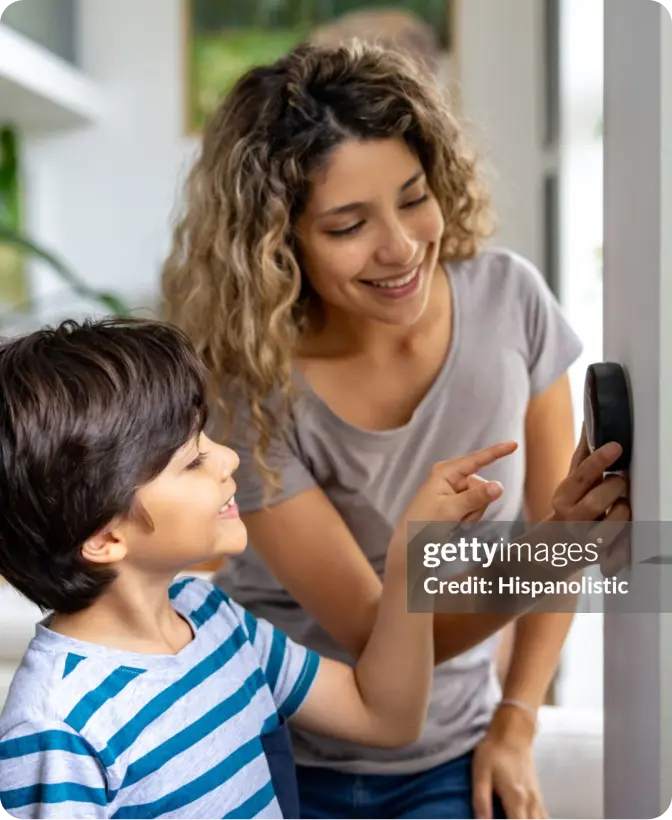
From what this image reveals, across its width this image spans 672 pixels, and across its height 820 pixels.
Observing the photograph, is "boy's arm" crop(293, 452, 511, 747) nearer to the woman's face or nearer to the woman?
the woman

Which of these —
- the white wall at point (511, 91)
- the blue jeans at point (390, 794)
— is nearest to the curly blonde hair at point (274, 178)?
the blue jeans at point (390, 794)

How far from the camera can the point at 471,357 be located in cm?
113

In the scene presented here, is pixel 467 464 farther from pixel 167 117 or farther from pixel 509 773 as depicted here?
pixel 167 117

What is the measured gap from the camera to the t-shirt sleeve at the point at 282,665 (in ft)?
3.15

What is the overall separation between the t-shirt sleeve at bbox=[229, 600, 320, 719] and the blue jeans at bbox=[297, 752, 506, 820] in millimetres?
194

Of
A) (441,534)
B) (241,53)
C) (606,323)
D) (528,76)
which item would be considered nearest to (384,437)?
(441,534)

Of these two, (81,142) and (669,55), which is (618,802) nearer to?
(669,55)

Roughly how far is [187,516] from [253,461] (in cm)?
26

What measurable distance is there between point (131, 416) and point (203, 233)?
0.38 metres

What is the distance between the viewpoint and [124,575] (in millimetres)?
844

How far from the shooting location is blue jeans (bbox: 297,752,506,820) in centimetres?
109

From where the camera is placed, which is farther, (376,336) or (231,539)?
(376,336)

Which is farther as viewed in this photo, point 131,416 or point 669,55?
point 131,416

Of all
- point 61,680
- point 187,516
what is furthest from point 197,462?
point 61,680
